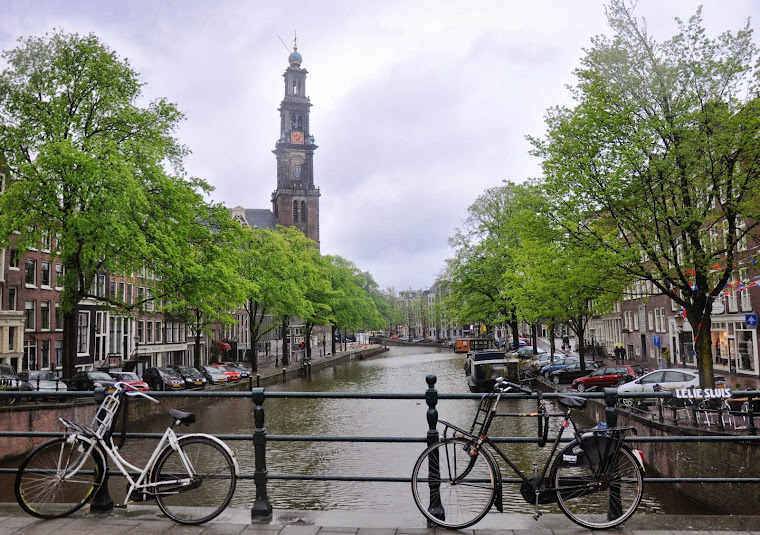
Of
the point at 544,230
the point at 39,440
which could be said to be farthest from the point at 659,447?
the point at 39,440

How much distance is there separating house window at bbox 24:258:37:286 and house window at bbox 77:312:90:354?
499cm

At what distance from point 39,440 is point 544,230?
1855cm

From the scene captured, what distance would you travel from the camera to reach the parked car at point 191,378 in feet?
120

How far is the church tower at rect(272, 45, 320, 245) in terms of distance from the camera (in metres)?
118

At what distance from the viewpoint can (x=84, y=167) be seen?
80.1 feet

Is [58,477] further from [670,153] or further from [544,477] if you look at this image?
[670,153]

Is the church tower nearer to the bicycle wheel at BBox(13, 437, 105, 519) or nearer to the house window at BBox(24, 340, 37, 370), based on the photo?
the house window at BBox(24, 340, 37, 370)

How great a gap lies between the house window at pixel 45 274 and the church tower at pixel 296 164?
248 feet

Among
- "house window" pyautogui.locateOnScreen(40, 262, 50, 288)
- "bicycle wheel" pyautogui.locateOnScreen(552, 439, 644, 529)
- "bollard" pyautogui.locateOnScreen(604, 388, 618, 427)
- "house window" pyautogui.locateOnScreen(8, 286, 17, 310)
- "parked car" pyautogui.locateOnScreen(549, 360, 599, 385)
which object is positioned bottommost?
"parked car" pyautogui.locateOnScreen(549, 360, 599, 385)

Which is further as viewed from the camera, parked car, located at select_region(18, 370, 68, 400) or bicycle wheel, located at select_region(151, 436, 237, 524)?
parked car, located at select_region(18, 370, 68, 400)

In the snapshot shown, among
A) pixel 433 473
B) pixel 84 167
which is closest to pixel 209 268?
pixel 84 167

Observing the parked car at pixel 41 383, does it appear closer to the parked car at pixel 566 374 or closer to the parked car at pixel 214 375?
the parked car at pixel 214 375

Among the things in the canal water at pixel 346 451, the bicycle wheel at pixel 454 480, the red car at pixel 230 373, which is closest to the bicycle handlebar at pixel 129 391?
the canal water at pixel 346 451

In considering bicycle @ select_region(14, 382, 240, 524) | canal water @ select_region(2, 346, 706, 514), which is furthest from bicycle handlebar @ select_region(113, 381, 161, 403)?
canal water @ select_region(2, 346, 706, 514)
